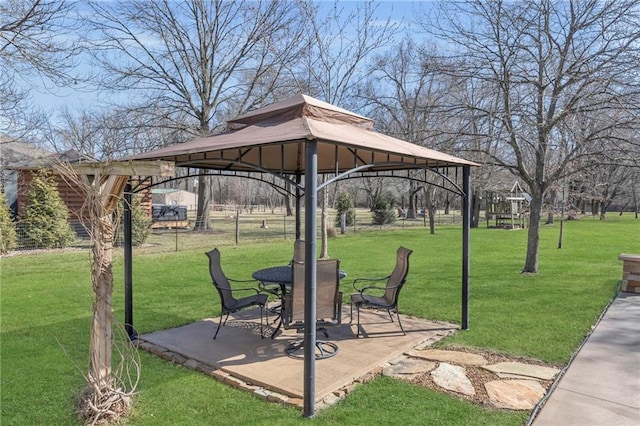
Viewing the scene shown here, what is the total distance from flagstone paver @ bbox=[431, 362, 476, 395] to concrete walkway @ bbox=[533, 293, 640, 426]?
25.3 inches

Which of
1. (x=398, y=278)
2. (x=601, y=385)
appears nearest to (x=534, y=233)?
(x=398, y=278)

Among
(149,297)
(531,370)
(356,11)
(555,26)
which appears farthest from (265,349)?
(356,11)

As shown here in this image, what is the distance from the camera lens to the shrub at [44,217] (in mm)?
13320

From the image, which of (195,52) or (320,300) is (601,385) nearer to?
(320,300)

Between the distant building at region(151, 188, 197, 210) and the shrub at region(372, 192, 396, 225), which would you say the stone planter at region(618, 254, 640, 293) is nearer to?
the shrub at region(372, 192, 396, 225)

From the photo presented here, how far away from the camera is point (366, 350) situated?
478 cm

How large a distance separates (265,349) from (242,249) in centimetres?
964

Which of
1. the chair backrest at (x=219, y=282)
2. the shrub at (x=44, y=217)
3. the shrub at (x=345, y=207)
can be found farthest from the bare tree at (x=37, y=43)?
the shrub at (x=345, y=207)

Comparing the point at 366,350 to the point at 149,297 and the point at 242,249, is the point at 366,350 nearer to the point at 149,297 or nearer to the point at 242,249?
the point at 149,297

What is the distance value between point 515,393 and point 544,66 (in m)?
7.08

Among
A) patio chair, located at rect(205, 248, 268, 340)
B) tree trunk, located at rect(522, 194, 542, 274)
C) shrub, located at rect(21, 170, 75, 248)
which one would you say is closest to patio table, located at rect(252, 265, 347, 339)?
patio chair, located at rect(205, 248, 268, 340)

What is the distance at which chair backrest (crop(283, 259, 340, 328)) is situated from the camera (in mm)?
4480

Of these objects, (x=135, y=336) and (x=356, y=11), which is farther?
(x=356, y=11)

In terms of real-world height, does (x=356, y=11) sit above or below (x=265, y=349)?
above
